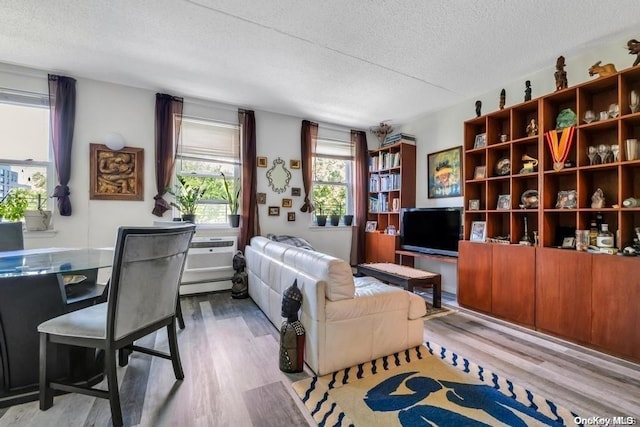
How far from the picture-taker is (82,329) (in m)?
1.47

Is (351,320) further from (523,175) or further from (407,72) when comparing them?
(407,72)

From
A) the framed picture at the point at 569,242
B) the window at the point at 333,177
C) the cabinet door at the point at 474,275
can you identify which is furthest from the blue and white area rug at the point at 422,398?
the window at the point at 333,177

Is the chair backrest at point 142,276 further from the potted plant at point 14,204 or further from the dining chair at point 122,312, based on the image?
the potted plant at point 14,204

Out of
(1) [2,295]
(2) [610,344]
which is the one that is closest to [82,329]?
(1) [2,295]

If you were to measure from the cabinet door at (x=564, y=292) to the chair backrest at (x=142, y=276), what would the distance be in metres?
3.07

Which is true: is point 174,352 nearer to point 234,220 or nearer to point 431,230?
point 234,220

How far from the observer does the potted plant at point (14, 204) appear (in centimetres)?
296

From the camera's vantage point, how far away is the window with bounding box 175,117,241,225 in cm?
385

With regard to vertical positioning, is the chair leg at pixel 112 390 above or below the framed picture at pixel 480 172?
below

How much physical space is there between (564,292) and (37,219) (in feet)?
17.5

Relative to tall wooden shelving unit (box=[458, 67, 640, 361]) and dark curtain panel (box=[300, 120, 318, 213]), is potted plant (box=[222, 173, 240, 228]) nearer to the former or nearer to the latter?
dark curtain panel (box=[300, 120, 318, 213])

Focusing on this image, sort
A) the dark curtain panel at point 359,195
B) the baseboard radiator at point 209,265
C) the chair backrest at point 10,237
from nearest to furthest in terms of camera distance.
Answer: the chair backrest at point 10,237, the baseboard radiator at point 209,265, the dark curtain panel at point 359,195

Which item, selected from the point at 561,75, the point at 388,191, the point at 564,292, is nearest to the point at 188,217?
the point at 388,191

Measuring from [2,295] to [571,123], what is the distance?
4502 mm
